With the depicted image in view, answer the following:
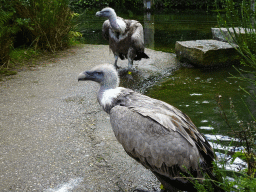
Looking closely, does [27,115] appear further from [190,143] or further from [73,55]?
[73,55]

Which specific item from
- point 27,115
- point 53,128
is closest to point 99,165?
point 53,128

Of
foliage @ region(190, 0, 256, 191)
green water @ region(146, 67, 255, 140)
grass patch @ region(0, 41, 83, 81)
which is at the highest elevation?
foliage @ region(190, 0, 256, 191)

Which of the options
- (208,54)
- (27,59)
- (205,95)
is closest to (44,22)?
Result: (27,59)

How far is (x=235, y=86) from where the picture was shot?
5805 millimetres

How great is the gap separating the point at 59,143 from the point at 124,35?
3.43 metres

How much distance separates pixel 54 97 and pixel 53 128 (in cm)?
118

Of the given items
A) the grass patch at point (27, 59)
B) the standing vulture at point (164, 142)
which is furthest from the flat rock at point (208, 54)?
the standing vulture at point (164, 142)

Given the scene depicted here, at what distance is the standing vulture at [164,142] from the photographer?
98.9 inches

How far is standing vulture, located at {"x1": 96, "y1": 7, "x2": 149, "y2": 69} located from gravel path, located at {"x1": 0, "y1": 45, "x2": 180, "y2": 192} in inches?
49.2

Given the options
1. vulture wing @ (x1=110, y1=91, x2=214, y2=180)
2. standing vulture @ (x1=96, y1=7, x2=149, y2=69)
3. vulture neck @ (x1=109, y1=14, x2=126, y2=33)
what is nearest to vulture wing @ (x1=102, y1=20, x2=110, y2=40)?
standing vulture @ (x1=96, y1=7, x2=149, y2=69)

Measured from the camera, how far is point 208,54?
717cm

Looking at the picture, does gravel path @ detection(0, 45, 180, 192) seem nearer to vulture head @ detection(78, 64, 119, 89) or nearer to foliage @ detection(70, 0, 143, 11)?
vulture head @ detection(78, 64, 119, 89)

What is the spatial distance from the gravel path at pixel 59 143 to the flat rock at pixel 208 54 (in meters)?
2.89

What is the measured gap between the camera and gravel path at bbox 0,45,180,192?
297 centimetres
